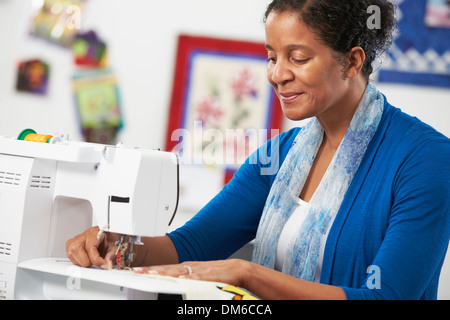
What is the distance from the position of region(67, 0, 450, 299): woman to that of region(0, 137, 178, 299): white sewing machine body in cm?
8

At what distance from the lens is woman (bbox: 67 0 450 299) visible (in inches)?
47.9

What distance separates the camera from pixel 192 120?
3.00 m

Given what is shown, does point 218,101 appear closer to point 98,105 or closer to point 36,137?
point 98,105

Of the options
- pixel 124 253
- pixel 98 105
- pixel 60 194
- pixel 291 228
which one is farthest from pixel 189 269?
pixel 98 105

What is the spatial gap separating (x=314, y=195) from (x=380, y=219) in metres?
0.23

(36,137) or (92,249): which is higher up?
(36,137)

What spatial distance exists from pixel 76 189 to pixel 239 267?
1.30ft

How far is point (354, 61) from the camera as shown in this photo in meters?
1.47

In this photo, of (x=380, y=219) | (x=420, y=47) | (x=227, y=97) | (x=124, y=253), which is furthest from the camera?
(x=227, y=97)

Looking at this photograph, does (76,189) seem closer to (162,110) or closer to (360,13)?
(360,13)

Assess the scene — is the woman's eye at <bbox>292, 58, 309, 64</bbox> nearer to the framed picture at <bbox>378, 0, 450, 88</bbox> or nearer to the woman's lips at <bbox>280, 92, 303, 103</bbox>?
the woman's lips at <bbox>280, 92, 303, 103</bbox>

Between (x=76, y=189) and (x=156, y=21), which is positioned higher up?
(x=156, y=21)

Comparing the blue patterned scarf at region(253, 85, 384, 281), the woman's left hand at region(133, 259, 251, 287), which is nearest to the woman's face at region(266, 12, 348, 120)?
the blue patterned scarf at region(253, 85, 384, 281)
